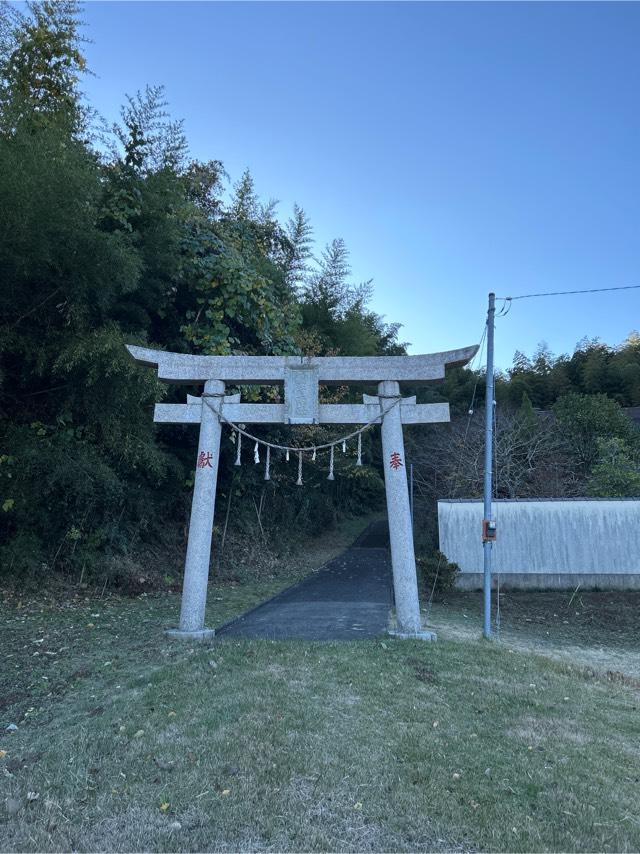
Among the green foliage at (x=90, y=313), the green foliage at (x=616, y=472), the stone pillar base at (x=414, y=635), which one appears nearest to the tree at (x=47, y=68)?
the green foliage at (x=90, y=313)

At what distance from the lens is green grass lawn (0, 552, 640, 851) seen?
2.56m

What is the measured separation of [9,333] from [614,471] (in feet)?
42.1

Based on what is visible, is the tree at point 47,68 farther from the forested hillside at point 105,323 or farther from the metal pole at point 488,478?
the metal pole at point 488,478

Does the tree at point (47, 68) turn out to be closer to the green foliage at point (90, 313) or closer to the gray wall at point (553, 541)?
the green foliage at point (90, 313)

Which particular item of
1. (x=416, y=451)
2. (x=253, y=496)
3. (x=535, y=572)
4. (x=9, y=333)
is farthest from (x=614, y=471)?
(x=9, y=333)

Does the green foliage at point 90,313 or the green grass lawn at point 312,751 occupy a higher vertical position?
the green foliage at point 90,313

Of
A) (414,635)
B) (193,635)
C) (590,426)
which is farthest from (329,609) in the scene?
(590,426)

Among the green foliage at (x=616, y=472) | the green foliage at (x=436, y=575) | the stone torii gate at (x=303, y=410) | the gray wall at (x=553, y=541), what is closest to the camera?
the stone torii gate at (x=303, y=410)

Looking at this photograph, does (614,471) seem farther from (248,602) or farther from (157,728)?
(157,728)

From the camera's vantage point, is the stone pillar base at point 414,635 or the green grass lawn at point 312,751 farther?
the stone pillar base at point 414,635

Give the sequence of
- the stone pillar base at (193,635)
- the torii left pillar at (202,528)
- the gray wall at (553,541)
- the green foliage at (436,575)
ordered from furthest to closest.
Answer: the gray wall at (553,541), the green foliage at (436,575), the torii left pillar at (202,528), the stone pillar base at (193,635)

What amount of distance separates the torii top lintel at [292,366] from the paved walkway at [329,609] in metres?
2.70

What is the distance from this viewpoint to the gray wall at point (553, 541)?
480 inches

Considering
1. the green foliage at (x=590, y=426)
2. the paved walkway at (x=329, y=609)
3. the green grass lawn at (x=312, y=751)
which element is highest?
the green foliage at (x=590, y=426)
